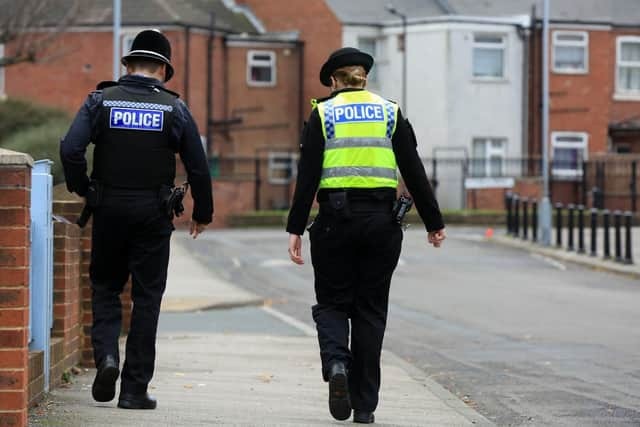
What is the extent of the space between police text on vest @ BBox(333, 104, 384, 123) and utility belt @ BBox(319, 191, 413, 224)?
0.38 m

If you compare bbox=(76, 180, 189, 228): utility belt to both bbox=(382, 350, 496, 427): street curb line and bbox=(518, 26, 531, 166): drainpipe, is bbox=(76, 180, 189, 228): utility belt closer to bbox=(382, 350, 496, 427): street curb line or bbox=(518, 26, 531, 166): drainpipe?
bbox=(382, 350, 496, 427): street curb line

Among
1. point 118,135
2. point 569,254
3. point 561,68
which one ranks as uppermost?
point 561,68

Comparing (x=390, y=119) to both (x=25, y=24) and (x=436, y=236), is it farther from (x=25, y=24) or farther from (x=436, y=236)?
(x=25, y=24)

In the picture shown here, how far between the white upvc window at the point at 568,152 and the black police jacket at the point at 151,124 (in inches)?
1634

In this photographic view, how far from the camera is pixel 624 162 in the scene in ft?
150

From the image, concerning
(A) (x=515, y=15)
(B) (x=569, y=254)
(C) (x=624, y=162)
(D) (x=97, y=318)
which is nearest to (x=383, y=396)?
(D) (x=97, y=318)

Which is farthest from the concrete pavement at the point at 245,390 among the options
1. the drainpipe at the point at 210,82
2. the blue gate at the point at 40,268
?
the drainpipe at the point at 210,82

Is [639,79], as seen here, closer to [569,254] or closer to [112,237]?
[569,254]

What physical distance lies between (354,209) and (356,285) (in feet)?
1.43

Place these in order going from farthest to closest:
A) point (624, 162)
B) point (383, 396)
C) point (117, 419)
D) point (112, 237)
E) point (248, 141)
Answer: point (248, 141) < point (624, 162) < point (383, 396) < point (112, 237) < point (117, 419)

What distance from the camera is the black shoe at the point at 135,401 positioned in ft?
24.1

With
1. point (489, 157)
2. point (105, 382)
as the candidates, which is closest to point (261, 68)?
point (489, 157)

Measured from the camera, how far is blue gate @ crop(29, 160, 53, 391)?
24.7 feet

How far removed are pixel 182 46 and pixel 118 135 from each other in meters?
39.6
